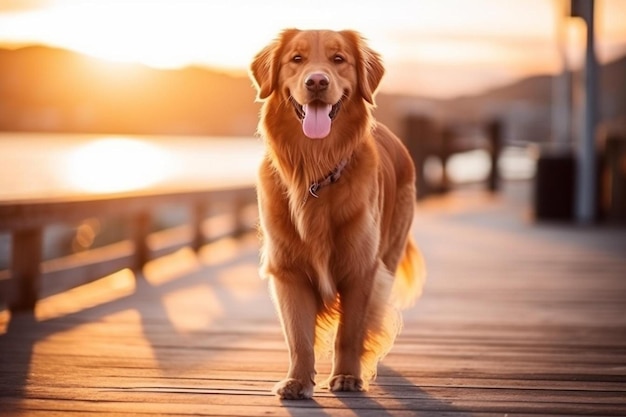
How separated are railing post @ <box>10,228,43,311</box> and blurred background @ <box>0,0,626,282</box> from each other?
0.27m

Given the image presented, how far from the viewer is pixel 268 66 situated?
4.02 m

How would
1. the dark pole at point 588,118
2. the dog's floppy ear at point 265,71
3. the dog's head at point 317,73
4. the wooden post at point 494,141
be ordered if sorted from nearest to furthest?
the dog's head at point 317,73 → the dog's floppy ear at point 265,71 → the dark pole at point 588,118 → the wooden post at point 494,141

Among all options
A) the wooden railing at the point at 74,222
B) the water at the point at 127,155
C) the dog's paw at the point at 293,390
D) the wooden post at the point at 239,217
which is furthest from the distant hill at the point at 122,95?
the dog's paw at the point at 293,390

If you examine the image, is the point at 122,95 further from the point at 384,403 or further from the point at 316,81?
the point at 384,403

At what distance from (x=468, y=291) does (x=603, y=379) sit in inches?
119

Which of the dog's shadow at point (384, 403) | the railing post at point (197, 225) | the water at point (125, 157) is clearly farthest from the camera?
the water at point (125, 157)

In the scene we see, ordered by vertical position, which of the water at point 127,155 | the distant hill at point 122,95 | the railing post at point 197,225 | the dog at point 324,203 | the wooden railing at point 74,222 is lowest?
the water at point 127,155

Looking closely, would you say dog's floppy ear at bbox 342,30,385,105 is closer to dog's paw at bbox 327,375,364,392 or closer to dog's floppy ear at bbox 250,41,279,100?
dog's floppy ear at bbox 250,41,279,100

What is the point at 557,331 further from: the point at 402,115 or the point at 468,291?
the point at 402,115

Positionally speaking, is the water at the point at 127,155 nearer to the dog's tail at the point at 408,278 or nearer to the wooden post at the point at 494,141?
the wooden post at the point at 494,141

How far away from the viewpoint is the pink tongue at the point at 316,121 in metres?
3.79

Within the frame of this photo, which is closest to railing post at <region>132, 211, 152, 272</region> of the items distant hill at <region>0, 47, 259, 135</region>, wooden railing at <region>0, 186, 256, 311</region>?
wooden railing at <region>0, 186, 256, 311</region>

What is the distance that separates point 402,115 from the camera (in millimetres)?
16844

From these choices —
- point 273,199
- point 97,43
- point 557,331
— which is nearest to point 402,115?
point 557,331
